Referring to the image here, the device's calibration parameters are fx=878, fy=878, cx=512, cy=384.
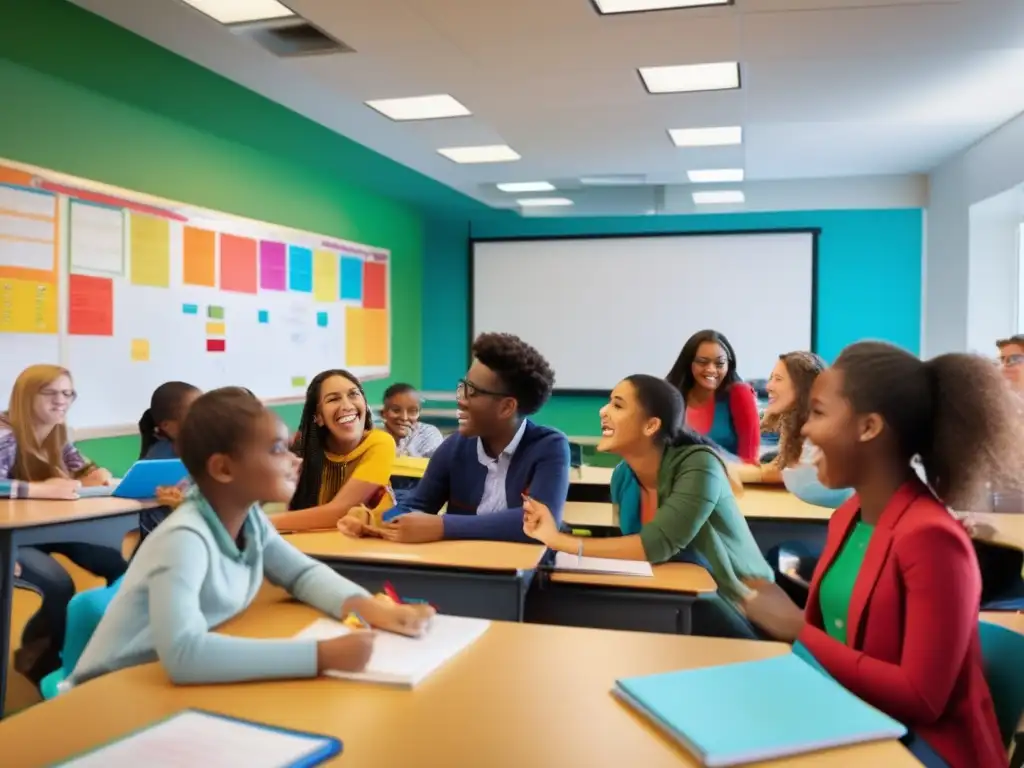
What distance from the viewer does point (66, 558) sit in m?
3.70

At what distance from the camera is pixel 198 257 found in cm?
514

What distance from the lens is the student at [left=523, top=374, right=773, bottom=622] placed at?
2.25 metres

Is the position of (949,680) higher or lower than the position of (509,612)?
higher

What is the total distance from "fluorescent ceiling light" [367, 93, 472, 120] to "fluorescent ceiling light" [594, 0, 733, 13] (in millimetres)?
1465

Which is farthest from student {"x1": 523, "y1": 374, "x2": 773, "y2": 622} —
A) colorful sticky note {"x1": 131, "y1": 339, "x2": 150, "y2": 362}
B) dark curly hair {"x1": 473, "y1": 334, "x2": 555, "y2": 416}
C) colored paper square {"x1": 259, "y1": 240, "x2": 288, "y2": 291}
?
colored paper square {"x1": 259, "y1": 240, "x2": 288, "y2": 291}

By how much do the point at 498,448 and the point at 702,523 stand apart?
76 centimetres

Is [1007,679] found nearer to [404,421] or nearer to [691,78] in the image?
[404,421]

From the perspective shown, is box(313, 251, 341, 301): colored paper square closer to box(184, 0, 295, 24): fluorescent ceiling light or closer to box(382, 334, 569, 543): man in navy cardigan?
box(184, 0, 295, 24): fluorescent ceiling light

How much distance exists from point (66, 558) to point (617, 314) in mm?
5515

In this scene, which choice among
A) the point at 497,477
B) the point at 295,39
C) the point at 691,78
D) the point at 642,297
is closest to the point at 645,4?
the point at 691,78

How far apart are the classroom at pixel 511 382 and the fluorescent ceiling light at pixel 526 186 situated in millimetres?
133

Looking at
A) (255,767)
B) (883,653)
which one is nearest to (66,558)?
(255,767)

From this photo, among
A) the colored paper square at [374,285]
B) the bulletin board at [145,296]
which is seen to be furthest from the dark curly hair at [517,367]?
the colored paper square at [374,285]

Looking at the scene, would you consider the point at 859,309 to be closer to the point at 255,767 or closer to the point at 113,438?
the point at 113,438
